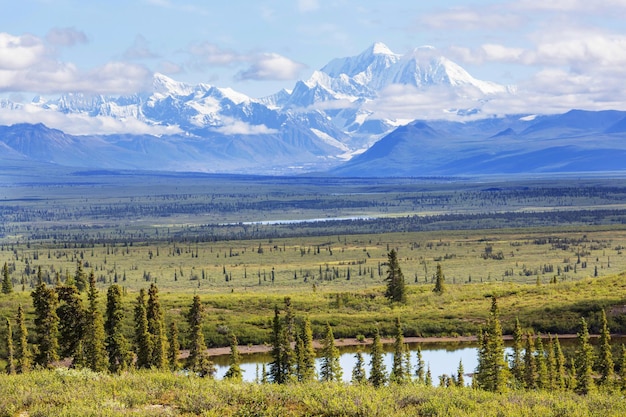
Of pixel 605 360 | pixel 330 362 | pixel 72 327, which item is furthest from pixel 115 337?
pixel 605 360

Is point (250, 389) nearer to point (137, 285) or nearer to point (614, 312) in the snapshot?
point (614, 312)

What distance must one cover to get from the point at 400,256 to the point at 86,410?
137247mm

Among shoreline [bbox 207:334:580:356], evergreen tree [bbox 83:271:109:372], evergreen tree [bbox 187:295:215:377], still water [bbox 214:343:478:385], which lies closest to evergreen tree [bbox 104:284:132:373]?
evergreen tree [bbox 83:271:109:372]

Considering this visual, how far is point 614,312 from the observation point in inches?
2803

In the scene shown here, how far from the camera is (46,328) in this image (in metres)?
49.5

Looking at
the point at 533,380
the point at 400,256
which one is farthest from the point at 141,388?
the point at 400,256

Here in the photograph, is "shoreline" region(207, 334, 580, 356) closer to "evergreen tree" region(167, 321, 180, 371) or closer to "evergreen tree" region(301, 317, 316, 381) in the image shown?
"evergreen tree" region(167, 321, 180, 371)

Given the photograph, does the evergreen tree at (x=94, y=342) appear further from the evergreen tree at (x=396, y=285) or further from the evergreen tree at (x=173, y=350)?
the evergreen tree at (x=396, y=285)

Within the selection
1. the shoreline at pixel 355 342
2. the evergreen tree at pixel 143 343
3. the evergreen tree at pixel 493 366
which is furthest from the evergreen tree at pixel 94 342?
the shoreline at pixel 355 342

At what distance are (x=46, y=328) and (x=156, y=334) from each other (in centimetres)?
597

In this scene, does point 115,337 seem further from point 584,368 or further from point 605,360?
point 605,360

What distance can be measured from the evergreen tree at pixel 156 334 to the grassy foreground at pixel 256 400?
21483mm

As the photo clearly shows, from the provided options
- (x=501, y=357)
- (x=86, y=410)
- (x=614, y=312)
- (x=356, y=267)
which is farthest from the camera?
(x=356, y=267)

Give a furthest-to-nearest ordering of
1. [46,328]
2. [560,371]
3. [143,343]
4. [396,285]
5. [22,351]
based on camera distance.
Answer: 1. [396,285]
2. [22,351]
3. [46,328]
4. [560,371]
5. [143,343]
